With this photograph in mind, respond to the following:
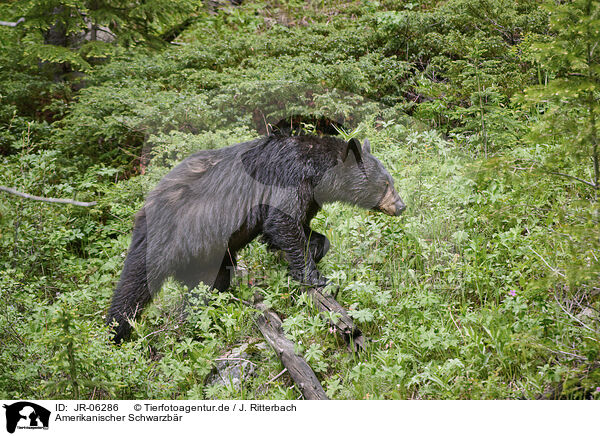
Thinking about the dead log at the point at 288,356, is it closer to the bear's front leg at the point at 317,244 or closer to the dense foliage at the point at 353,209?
the dense foliage at the point at 353,209

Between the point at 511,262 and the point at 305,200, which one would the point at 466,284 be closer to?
the point at 511,262

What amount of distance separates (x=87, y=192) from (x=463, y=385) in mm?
4708

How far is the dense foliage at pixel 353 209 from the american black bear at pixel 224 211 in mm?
277

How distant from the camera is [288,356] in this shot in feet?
12.1

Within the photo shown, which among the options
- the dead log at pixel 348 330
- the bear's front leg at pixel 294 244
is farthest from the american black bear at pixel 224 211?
the dead log at pixel 348 330

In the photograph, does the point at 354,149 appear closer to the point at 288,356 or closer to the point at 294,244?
the point at 294,244

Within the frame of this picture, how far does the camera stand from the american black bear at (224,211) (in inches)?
170

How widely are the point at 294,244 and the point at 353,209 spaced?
1301 mm
